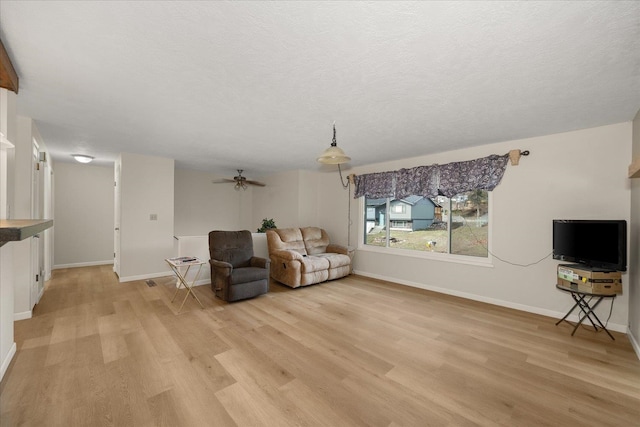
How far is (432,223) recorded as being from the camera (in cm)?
473

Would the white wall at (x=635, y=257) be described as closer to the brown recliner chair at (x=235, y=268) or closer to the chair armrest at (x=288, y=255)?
the chair armrest at (x=288, y=255)

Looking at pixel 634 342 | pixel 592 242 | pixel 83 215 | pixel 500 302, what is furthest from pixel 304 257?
pixel 83 215

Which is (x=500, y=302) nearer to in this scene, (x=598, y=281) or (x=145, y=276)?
(x=598, y=281)

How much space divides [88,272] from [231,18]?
6.36 m

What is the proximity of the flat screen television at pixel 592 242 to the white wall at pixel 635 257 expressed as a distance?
102 mm

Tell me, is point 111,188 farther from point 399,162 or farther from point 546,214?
point 546,214

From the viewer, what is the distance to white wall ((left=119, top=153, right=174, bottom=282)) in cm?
473

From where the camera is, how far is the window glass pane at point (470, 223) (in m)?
4.06

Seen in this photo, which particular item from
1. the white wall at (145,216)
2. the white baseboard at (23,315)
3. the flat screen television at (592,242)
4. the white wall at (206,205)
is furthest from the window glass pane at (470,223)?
the white baseboard at (23,315)

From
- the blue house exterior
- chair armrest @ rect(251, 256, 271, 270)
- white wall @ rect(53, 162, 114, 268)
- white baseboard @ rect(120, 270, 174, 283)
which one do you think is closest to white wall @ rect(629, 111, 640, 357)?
Answer: the blue house exterior

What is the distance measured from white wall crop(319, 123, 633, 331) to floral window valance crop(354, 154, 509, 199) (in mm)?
147

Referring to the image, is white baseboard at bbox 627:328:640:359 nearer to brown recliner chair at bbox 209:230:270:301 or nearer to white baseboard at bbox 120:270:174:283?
brown recliner chair at bbox 209:230:270:301

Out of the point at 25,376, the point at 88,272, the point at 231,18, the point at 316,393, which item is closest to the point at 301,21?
the point at 231,18

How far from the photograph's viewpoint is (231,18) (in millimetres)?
1452
